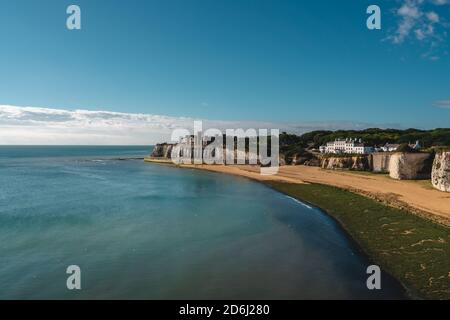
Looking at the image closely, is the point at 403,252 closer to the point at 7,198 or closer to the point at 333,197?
the point at 333,197

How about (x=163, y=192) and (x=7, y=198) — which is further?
A: (x=163, y=192)

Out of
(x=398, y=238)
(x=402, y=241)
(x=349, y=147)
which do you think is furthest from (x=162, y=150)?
(x=402, y=241)

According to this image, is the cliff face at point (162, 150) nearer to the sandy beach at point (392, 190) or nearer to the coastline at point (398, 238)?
the sandy beach at point (392, 190)

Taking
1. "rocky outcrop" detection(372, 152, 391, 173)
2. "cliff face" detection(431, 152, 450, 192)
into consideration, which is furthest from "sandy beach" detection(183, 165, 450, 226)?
"rocky outcrop" detection(372, 152, 391, 173)
